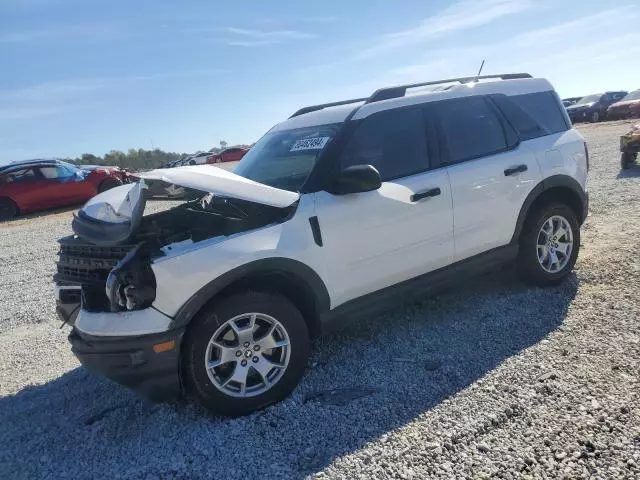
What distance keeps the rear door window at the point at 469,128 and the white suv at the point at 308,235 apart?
0.01m

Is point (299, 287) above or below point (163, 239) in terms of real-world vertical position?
below

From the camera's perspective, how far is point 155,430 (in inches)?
131

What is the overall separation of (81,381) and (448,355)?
9.61ft

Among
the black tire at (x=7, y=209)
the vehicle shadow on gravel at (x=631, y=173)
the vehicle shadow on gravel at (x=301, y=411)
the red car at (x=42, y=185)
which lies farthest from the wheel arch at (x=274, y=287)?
the black tire at (x=7, y=209)

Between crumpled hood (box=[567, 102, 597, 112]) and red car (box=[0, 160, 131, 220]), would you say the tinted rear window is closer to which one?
red car (box=[0, 160, 131, 220])

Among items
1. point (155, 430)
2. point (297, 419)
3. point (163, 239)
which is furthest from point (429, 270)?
point (155, 430)

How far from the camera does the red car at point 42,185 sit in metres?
15.4

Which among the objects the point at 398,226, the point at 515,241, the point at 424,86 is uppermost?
the point at 424,86

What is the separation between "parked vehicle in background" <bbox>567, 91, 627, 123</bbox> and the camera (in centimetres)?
3020

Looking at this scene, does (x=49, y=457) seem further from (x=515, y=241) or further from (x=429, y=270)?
(x=515, y=241)

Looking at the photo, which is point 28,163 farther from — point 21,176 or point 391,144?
point 391,144

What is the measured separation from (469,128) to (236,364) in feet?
9.31

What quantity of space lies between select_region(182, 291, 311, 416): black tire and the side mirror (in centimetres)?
89

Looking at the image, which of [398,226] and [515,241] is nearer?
[398,226]
